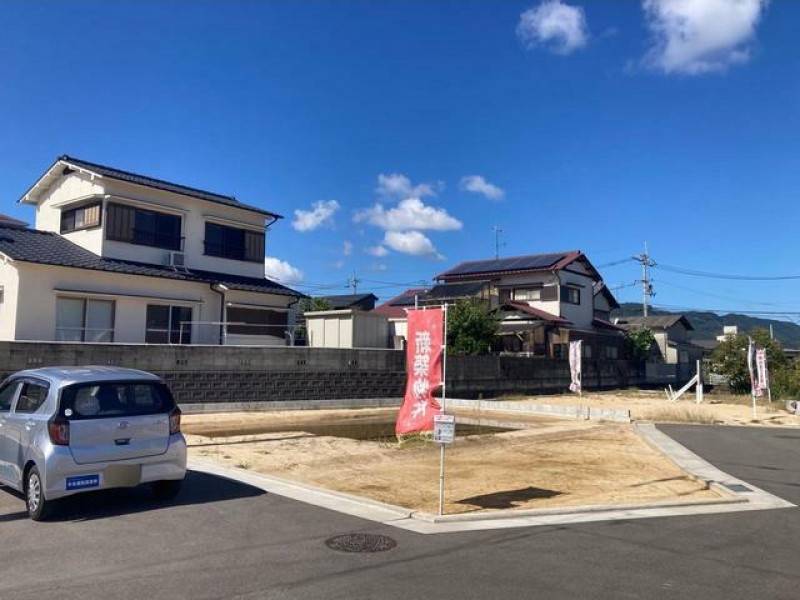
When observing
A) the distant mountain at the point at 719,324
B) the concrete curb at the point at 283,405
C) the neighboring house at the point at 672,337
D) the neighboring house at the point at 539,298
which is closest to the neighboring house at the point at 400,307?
the neighboring house at the point at 539,298

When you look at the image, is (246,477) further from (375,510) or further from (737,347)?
(737,347)

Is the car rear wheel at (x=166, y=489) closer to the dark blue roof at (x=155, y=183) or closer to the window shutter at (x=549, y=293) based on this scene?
the dark blue roof at (x=155, y=183)

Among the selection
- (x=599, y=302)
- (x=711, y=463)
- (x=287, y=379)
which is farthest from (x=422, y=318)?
(x=599, y=302)

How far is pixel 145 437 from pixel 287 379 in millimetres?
15319

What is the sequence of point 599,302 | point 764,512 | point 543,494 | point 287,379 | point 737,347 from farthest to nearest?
point 599,302 → point 737,347 → point 287,379 → point 543,494 → point 764,512

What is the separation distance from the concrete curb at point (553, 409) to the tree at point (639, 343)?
22.9 meters

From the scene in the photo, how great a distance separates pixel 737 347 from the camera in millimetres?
36531

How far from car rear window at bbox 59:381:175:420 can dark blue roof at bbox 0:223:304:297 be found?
1517 centimetres

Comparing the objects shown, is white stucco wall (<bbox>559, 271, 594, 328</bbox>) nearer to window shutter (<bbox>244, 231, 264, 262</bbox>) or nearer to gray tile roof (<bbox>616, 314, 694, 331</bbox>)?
gray tile roof (<bbox>616, 314, 694, 331</bbox>)

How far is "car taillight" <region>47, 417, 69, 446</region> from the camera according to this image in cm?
684

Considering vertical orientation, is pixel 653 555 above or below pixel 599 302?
below

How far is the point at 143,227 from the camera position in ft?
80.6

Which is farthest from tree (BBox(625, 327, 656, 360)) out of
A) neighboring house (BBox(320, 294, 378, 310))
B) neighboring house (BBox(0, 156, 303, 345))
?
neighboring house (BBox(0, 156, 303, 345))

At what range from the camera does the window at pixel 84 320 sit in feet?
69.9
